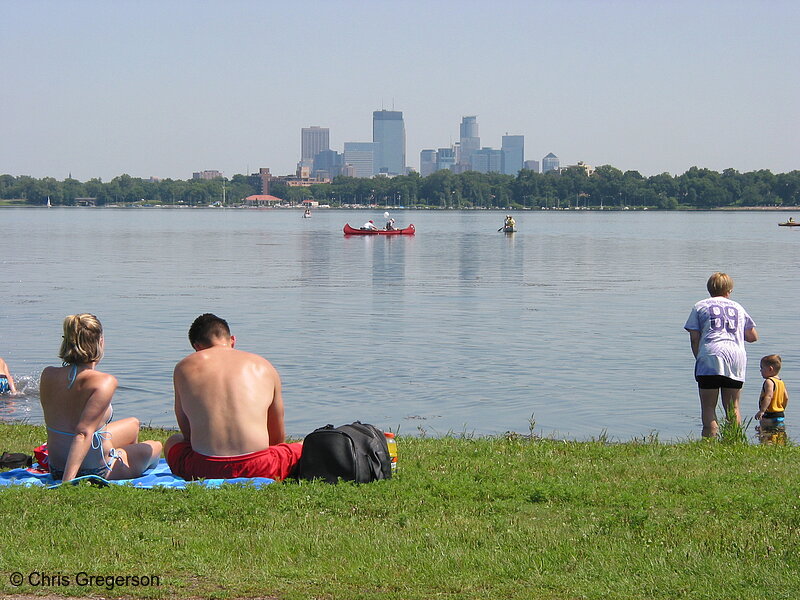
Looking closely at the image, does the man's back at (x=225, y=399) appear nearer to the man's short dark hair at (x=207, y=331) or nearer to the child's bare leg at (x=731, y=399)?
the man's short dark hair at (x=207, y=331)

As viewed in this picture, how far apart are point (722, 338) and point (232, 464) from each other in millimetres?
5520

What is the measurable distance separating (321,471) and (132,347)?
15247mm

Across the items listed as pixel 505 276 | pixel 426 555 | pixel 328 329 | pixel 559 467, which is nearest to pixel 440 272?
pixel 505 276

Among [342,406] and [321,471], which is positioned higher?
[321,471]

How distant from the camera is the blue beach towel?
27.5 feet

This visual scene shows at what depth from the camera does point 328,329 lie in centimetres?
2638

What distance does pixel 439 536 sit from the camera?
281 inches

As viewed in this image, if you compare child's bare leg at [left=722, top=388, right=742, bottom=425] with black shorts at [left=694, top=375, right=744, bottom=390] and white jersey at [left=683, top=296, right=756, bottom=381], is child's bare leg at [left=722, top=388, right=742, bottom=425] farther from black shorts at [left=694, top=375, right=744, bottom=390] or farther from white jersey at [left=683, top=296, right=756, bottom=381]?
white jersey at [left=683, top=296, right=756, bottom=381]

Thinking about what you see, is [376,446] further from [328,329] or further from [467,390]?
[328,329]

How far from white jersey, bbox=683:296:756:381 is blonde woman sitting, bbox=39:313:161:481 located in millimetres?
6030

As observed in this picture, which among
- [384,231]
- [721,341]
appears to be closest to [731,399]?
[721,341]

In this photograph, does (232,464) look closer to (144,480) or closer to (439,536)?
(144,480)

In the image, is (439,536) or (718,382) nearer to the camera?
(439,536)

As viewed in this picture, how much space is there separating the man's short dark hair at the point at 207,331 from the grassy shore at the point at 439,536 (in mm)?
1227
